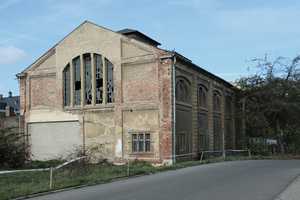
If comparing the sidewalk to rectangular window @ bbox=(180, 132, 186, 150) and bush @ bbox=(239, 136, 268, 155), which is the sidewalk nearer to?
rectangular window @ bbox=(180, 132, 186, 150)

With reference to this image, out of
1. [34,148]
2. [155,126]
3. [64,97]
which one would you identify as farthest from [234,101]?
[34,148]

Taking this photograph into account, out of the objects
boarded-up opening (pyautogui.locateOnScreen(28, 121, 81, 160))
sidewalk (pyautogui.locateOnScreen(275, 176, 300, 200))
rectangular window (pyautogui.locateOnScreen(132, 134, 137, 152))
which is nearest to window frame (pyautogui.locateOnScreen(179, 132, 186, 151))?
rectangular window (pyautogui.locateOnScreen(132, 134, 137, 152))

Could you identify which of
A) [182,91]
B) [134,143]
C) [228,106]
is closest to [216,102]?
[228,106]

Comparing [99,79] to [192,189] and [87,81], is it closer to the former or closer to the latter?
[87,81]

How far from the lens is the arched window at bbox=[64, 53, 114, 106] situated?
937 inches

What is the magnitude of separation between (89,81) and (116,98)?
2.97 m

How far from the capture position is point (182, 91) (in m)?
23.8

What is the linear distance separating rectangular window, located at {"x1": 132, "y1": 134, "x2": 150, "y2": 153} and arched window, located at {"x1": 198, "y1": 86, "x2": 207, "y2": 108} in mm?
6612

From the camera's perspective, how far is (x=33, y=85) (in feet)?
88.6

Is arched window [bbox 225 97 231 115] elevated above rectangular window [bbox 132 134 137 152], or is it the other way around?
arched window [bbox 225 97 231 115]

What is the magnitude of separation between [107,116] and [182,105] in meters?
5.36

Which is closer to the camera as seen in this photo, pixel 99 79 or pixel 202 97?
pixel 99 79

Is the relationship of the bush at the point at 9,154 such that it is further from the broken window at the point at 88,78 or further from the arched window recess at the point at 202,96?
the arched window recess at the point at 202,96

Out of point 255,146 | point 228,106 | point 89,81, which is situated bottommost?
point 255,146
